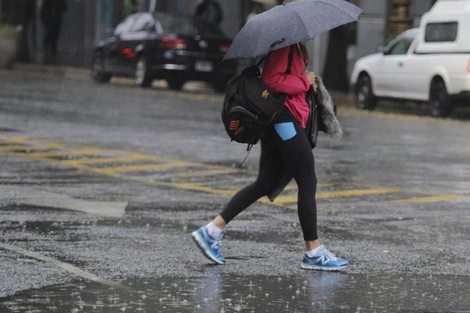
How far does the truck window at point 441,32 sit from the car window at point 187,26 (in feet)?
24.8

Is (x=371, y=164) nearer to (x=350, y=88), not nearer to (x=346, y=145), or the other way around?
(x=346, y=145)

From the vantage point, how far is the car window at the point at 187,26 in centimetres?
3262

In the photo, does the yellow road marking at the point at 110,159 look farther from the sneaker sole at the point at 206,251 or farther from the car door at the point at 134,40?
the car door at the point at 134,40

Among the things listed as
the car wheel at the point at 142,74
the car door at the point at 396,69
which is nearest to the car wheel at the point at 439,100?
the car door at the point at 396,69

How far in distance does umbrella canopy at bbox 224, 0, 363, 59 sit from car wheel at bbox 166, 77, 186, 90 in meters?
23.6

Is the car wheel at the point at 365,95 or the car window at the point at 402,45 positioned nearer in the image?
the car window at the point at 402,45

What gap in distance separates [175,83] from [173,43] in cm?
132

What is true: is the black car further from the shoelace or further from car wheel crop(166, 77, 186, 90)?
the shoelace

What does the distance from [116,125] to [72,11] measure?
28.8m

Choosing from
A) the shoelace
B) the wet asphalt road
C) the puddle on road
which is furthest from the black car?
the puddle on road

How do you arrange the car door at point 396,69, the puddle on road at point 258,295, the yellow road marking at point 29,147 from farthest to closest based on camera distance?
the car door at point 396,69 < the yellow road marking at point 29,147 < the puddle on road at point 258,295

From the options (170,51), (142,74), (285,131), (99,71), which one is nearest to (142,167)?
(285,131)

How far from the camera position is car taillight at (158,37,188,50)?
31759mm

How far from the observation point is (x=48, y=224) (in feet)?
33.0
